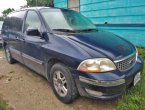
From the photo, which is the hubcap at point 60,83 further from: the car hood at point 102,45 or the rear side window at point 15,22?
the rear side window at point 15,22

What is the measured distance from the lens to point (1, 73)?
17.3ft

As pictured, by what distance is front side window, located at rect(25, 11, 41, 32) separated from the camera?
13.1 ft

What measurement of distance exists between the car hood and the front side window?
95 cm

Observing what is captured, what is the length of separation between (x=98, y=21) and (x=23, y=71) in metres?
4.49

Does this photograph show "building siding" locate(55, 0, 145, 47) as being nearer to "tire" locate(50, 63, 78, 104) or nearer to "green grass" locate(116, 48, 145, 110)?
"green grass" locate(116, 48, 145, 110)

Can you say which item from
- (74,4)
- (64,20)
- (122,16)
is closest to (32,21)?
(64,20)

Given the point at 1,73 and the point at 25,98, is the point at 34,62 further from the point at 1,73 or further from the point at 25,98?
the point at 1,73

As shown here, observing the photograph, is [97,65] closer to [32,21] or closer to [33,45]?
[33,45]

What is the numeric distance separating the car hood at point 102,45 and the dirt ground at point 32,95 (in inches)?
37.1

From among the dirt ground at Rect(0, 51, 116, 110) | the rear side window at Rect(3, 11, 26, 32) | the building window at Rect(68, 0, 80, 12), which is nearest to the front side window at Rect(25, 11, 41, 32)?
the rear side window at Rect(3, 11, 26, 32)

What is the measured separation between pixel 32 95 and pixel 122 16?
195 inches

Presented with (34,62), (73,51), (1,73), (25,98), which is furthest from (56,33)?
(1,73)

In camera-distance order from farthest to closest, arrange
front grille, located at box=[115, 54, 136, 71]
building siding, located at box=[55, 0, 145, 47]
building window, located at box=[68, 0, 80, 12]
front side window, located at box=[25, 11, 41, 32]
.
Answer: building window, located at box=[68, 0, 80, 12] < building siding, located at box=[55, 0, 145, 47] < front side window, located at box=[25, 11, 41, 32] < front grille, located at box=[115, 54, 136, 71]

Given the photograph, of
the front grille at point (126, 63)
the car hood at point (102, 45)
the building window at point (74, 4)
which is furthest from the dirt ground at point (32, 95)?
the building window at point (74, 4)
